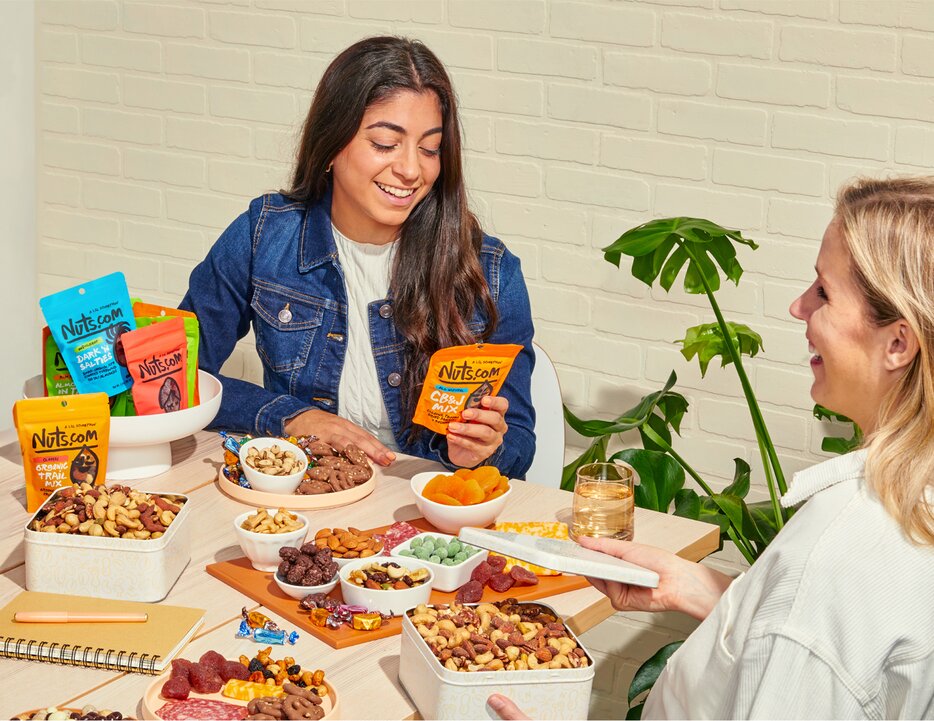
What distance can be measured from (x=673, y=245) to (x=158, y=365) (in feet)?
3.35

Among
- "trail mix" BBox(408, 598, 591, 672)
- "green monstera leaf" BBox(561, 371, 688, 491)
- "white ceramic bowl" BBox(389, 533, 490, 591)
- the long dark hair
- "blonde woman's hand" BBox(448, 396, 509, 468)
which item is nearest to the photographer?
"trail mix" BBox(408, 598, 591, 672)

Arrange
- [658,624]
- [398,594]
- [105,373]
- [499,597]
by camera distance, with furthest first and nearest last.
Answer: [658,624] → [105,373] → [499,597] → [398,594]

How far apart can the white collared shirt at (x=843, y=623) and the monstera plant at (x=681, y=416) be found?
3.44ft

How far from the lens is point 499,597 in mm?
1590

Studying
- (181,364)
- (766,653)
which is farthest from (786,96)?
(766,653)

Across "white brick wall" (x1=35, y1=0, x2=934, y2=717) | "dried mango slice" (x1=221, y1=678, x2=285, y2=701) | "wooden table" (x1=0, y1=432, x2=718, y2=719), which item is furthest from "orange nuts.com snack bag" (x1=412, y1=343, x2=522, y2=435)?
"white brick wall" (x1=35, y1=0, x2=934, y2=717)

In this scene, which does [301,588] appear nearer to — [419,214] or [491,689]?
[491,689]

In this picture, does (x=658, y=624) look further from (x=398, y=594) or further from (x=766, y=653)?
(x=766, y=653)

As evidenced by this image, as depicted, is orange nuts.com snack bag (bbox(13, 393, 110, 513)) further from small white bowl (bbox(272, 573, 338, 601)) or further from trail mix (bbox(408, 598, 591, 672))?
trail mix (bbox(408, 598, 591, 672))

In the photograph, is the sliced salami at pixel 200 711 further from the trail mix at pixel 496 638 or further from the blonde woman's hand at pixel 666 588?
the blonde woman's hand at pixel 666 588

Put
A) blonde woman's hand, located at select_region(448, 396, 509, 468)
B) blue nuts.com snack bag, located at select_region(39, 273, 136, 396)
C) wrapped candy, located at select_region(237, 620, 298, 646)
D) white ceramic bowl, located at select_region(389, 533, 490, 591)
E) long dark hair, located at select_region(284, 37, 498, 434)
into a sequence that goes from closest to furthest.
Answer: wrapped candy, located at select_region(237, 620, 298, 646) < white ceramic bowl, located at select_region(389, 533, 490, 591) < blue nuts.com snack bag, located at select_region(39, 273, 136, 396) < blonde woman's hand, located at select_region(448, 396, 509, 468) < long dark hair, located at select_region(284, 37, 498, 434)

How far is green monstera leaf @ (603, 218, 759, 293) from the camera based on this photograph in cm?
223

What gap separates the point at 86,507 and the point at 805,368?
1.81 metres

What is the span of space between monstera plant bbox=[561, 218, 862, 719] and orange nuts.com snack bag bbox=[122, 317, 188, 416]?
0.84 m
